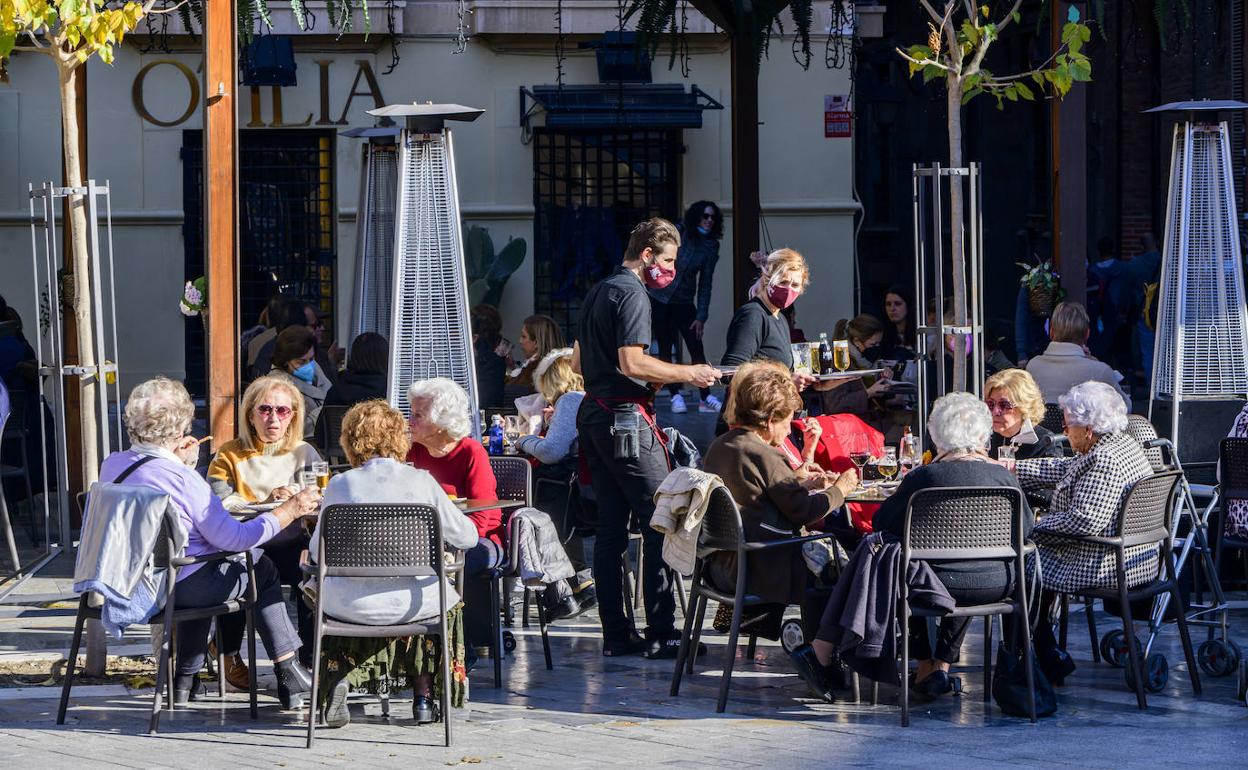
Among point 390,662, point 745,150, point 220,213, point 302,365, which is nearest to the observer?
point 390,662

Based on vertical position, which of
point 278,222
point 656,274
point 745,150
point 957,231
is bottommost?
point 656,274

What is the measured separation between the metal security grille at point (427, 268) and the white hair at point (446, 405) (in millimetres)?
1861

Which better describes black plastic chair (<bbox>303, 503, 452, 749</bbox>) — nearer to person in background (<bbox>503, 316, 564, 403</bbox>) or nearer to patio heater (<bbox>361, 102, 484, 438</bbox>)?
patio heater (<bbox>361, 102, 484, 438</bbox>)

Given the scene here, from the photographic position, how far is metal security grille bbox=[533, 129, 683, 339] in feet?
60.2

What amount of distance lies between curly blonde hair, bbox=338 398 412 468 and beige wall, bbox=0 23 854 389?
36.7 feet

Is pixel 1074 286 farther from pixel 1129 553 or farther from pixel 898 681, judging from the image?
pixel 898 681

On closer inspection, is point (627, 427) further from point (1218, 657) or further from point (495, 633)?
point (1218, 657)

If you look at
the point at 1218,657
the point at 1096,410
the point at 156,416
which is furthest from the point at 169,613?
the point at 1218,657

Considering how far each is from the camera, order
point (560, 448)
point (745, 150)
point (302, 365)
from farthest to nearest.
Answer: point (745, 150) < point (302, 365) < point (560, 448)

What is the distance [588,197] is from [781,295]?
994 centimetres

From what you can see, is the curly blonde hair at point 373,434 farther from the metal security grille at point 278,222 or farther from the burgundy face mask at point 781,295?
the metal security grille at point 278,222

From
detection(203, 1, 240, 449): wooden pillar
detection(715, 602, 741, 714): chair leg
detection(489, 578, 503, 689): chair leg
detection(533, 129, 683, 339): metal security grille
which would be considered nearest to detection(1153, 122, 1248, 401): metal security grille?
detection(715, 602, 741, 714): chair leg

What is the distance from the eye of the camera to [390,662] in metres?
6.93

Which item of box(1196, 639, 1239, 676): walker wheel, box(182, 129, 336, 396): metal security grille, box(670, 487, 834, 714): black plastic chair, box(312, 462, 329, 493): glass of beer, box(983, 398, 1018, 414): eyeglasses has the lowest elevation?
box(1196, 639, 1239, 676): walker wheel
